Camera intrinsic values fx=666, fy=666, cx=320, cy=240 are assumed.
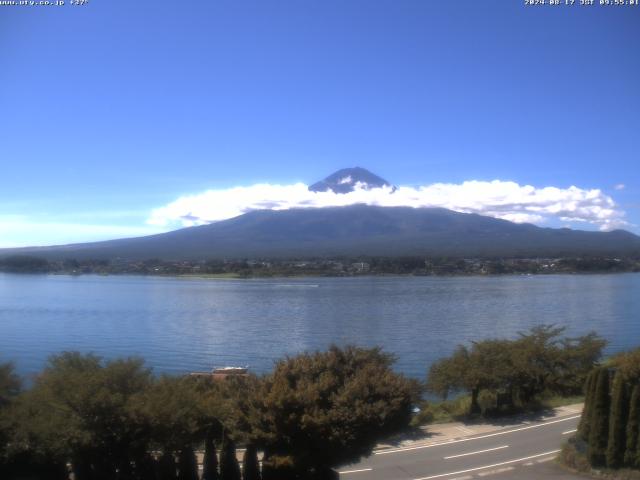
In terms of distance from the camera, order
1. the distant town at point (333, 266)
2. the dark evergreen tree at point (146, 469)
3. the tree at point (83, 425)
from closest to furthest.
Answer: the tree at point (83, 425) → the dark evergreen tree at point (146, 469) → the distant town at point (333, 266)

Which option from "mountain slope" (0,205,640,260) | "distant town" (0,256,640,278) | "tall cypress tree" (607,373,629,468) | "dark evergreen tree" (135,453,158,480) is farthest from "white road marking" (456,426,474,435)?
"mountain slope" (0,205,640,260)

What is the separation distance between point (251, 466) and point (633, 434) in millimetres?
5147

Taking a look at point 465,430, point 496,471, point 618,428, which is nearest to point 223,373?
point 465,430

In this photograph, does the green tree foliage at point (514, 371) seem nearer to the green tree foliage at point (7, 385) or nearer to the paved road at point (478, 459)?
the paved road at point (478, 459)

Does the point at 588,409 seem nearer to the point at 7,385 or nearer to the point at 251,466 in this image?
the point at 251,466

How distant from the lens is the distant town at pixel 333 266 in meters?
73.4

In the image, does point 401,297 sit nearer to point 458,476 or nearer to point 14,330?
point 14,330

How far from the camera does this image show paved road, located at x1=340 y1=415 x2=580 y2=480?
31.0 feet

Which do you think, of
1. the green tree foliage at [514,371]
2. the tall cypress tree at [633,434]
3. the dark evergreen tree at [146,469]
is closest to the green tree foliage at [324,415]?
the dark evergreen tree at [146,469]

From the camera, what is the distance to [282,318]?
1352 inches

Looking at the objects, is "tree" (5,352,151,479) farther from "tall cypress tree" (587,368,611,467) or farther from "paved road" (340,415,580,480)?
"tall cypress tree" (587,368,611,467)

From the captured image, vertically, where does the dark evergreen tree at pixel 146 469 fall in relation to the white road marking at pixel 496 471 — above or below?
above

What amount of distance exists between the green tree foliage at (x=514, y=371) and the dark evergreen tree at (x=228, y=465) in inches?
297

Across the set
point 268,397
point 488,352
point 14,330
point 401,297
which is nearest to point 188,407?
point 268,397
